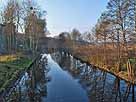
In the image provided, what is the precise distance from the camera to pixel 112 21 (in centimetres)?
2898

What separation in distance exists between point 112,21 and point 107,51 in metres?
12.8

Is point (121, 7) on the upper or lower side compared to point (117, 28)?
upper

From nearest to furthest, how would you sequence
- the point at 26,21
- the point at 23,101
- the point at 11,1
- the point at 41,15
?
the point at 23,101
the point at 11,1
the point at 26,21
the point at 41,15

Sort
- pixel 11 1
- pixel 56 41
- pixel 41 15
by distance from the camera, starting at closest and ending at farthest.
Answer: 1. pixel 11 1
2. pixel 41 15
3. pixel 56 41

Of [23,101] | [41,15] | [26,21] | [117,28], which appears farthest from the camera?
[41,15]

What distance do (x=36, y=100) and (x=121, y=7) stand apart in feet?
51.7

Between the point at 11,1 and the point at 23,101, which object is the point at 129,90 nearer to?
the point at 23,101

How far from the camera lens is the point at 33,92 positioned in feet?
67.8

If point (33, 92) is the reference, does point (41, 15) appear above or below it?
above

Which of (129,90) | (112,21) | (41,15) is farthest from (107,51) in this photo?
(41,15)

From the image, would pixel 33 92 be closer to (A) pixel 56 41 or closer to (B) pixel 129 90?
(B) pixel 129 90

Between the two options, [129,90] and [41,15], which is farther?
[41,15]

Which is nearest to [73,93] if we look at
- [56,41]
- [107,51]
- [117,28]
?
[117,28]

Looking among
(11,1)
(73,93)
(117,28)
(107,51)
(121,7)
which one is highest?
(11,1)
